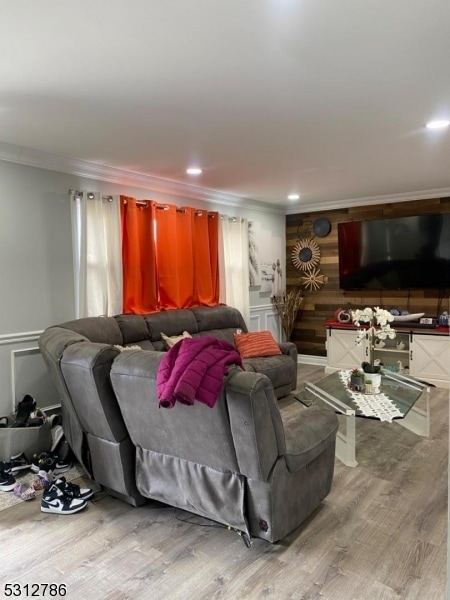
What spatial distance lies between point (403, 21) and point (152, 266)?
326cm

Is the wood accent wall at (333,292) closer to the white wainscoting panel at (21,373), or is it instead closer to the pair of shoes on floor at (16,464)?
the white wainscoting panel at (21,373)

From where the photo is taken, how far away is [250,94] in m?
2.51

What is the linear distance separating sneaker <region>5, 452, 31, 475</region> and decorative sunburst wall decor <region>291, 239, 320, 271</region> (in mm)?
4716

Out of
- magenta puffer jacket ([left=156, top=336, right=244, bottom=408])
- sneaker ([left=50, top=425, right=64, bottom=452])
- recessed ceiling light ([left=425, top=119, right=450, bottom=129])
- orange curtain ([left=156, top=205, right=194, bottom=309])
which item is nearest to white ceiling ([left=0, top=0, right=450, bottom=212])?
recessed ceiling light ([left=425, top=119, right=450, bottom=129])

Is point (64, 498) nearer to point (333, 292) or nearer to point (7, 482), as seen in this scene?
point (7, 482)

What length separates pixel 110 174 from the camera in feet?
13.8

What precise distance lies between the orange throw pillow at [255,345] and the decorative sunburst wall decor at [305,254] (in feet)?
6.26

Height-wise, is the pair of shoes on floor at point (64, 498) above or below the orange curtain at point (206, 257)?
below

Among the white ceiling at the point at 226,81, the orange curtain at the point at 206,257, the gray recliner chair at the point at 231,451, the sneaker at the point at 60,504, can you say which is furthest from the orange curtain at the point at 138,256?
the gray recliner chair at the point at 231,451

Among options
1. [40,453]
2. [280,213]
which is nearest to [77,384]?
[40,453]

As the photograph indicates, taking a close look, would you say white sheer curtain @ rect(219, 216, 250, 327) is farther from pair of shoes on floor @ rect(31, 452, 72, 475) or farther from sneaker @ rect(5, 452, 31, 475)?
sneaker @ rect(5, 452, 31, 475)

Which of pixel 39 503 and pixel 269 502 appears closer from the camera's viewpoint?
pixel 269 502

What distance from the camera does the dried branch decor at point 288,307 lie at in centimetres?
670

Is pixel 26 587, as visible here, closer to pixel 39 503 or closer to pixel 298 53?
pixel 39 503
